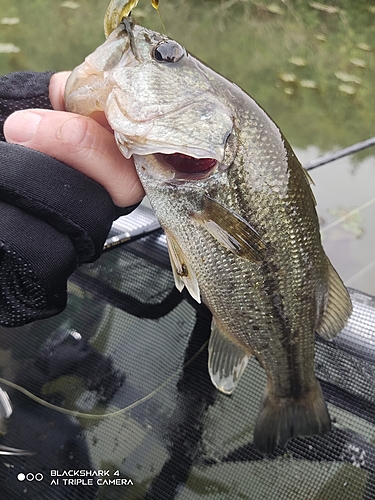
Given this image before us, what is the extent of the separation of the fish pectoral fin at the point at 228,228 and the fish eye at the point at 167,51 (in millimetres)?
377

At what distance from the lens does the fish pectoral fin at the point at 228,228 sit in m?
1.10

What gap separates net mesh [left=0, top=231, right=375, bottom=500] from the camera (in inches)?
58.6

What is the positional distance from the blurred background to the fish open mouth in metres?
2.34

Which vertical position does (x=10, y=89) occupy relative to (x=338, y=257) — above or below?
above

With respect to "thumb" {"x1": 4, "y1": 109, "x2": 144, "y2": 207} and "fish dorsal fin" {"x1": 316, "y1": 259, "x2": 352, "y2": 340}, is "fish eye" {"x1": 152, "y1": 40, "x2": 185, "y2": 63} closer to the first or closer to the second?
"thumb" {"x1": 4, "y1": 109, "x2": 144, "y2": 207}

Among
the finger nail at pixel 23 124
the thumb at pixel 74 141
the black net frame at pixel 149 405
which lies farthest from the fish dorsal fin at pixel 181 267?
the black net frame at pixel 149 405

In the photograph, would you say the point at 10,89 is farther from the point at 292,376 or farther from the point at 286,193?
the point at 292,376

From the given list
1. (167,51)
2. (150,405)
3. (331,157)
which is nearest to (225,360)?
(150,405)

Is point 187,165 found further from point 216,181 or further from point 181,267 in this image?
point 181,267

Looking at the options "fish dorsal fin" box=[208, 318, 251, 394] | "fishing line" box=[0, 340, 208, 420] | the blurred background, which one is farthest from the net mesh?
the blurred background

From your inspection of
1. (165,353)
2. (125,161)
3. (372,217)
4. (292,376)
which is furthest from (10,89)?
(372,217)

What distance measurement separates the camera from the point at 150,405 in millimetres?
1666

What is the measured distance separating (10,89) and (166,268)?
97cm

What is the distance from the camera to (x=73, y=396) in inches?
65.9
